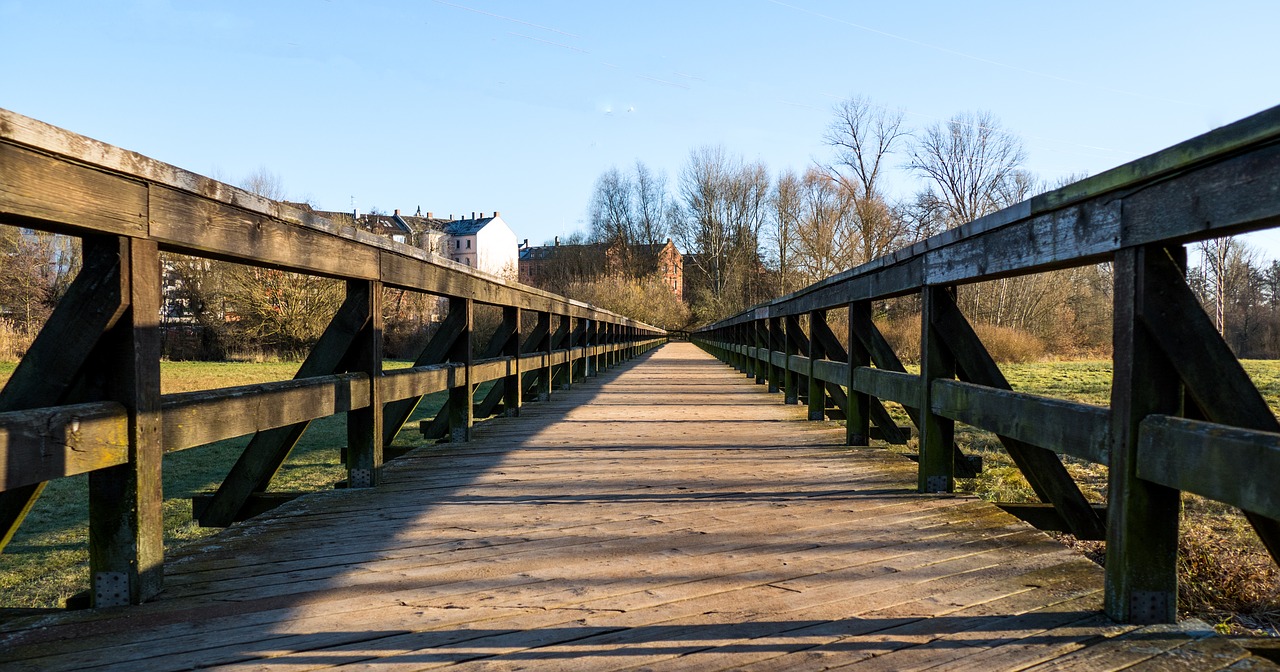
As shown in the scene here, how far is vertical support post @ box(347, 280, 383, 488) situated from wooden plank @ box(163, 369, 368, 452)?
0.18m

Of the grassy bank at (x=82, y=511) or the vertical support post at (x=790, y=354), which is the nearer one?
the grassy bank at (x=82, y=511)

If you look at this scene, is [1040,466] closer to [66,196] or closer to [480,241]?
[66,196]

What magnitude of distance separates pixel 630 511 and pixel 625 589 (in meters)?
0.97

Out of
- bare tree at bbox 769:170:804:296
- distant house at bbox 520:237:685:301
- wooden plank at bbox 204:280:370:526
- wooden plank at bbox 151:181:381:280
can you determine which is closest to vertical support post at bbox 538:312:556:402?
wooden plank at bbox 204:280:370:526

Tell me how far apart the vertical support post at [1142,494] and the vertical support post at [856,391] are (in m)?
2.56

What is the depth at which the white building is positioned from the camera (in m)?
69.3

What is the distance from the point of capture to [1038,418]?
227 cm

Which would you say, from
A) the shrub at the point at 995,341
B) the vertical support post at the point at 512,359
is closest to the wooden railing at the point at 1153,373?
the vertical support post at the point at 512,359

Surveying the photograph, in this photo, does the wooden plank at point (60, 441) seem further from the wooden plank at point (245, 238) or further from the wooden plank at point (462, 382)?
the wooden plank at point (462, 382)

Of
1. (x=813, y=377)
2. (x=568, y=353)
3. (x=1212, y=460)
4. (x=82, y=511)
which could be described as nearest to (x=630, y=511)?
(x=1212, y=460)

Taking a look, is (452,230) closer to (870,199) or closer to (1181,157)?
(870,199)

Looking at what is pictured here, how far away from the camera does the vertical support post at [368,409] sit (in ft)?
11.2

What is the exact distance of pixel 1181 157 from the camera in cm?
164

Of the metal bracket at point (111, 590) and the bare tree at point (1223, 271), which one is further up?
the bare tree at point (1223, 271)
